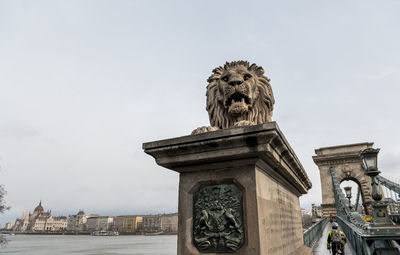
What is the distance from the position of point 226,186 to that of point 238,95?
5.23 feet

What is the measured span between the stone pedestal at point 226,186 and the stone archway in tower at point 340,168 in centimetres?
3221

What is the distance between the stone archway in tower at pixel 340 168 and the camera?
3084 cm

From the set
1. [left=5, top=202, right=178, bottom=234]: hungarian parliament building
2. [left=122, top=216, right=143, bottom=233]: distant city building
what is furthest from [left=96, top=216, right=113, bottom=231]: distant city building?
[left=122, top=216, right=143, bottom=233]: distant city building

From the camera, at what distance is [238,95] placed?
3760 mm

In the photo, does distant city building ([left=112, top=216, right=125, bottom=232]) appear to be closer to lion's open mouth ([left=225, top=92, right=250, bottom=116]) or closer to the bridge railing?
the bridge railing

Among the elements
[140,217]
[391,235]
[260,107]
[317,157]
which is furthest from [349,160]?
[140,217]

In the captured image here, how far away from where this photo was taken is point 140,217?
407ft

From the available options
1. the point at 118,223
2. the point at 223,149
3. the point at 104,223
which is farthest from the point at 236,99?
the point at 104,223

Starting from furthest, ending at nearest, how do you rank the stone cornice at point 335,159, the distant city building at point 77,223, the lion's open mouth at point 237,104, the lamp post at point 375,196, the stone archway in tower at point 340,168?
the distant city building at point 77,223 < the stone cornice at point 335,159 < the stone archway in tower at point 340,168 < the lamp post at point 375,196 < the lion's open mouth at point 237,104

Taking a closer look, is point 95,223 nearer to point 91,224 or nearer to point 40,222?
point 91,224

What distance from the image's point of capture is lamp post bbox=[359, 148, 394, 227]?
5.98 m

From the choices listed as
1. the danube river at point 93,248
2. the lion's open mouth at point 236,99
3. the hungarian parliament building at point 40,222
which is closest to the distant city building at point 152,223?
the danube river at point 93,248

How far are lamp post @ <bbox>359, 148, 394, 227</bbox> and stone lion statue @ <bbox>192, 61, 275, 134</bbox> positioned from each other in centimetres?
405

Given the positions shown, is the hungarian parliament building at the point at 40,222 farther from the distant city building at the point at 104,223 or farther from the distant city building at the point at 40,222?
the distant city building at the point at 104,223
